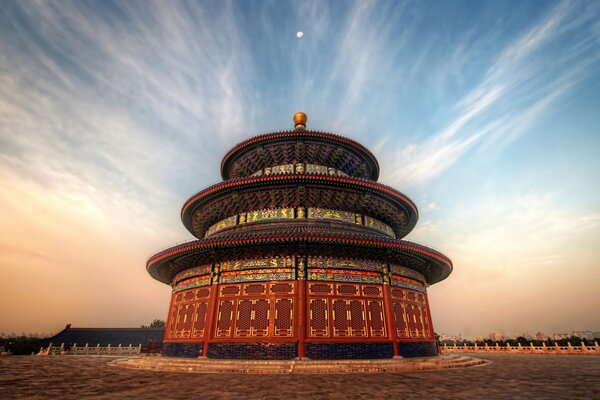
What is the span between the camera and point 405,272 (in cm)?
1705

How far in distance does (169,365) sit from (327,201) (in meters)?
11.0

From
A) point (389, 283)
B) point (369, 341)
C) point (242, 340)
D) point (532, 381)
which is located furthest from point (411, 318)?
point (242, 340)

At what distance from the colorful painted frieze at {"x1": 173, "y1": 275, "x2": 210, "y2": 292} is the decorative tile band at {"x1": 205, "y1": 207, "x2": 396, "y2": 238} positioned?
341 cm

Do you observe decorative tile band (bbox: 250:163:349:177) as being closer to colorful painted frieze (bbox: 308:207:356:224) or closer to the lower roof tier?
colorful painted frieze (bbox: 308:207:356:224)

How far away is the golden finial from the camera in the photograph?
23500 millimetres

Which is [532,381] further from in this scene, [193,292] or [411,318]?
[193,292]

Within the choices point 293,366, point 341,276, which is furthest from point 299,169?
point 293,366

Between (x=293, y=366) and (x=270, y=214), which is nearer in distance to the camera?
(x=293, y=366)

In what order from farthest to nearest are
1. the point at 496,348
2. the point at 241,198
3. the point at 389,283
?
the point at 496,348 < the point at 241,198 < the point at 389,283

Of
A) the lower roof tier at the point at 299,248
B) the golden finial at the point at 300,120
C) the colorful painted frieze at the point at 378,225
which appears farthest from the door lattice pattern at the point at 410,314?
the golden finial at the point at 300,120

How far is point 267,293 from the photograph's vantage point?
1440 centimetres

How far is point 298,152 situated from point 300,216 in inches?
220

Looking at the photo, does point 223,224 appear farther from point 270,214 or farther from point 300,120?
point 300,120

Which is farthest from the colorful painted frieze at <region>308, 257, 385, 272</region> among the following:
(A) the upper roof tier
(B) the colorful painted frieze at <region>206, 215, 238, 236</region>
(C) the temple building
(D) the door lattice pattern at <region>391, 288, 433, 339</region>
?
(A) the upper roof tier
